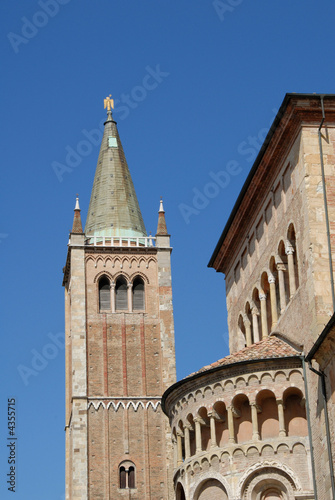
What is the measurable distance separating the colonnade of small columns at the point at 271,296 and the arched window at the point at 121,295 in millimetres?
33877

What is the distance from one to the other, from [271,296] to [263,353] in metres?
3.36

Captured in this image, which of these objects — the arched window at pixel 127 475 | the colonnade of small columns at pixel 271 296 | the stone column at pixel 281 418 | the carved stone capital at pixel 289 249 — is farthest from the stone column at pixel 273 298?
the arched window at pixel 127 475

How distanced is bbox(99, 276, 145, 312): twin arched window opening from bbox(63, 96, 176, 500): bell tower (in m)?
0.06

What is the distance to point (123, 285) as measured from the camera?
69312 mm

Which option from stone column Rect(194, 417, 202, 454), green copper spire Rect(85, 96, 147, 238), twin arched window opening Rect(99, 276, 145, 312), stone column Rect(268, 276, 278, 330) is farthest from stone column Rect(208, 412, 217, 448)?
green copper spire Rect(85, 96, 147, 238)

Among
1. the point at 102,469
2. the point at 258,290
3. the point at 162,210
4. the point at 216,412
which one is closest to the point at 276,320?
the point at 258,290

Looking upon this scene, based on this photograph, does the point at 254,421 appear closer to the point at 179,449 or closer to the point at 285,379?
the point at 285,379

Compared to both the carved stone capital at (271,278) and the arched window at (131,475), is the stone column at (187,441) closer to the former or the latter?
the carved stone capital at (271,278)

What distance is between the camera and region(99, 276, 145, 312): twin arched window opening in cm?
6856

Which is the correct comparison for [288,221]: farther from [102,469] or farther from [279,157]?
[102,469]

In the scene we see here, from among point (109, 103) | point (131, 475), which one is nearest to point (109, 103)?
point (109, 103)

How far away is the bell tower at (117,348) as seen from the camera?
2502 inches

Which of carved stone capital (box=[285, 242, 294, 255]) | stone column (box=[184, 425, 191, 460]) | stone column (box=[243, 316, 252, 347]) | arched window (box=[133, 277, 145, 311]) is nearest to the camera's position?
carved stone capital (box=[285, 242, 294, 255])

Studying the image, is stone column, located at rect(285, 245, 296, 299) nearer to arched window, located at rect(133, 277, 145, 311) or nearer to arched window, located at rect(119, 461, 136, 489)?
arched window, located at rect(119, 461, 136, 489)
